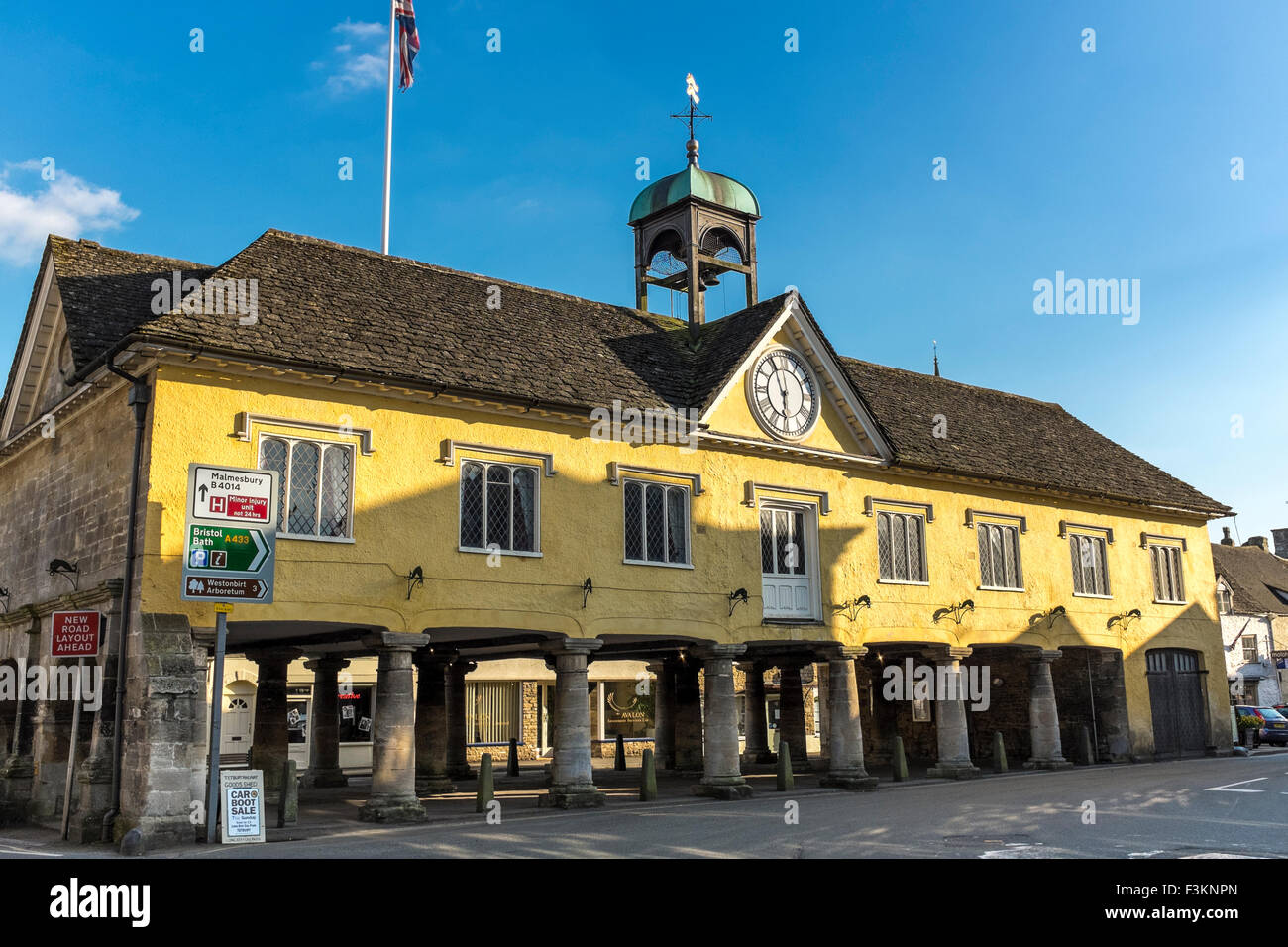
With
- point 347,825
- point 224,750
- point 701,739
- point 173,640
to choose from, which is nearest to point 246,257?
point 173,640

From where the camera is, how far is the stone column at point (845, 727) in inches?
975

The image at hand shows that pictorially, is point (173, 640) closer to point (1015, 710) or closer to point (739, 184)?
point (739, 184)

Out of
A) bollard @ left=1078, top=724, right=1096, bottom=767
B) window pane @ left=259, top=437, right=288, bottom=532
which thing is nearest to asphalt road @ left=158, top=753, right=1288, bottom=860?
window pane @ left=259, top=437, right=288, bottom=532

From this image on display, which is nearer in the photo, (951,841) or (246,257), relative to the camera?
(951,841)

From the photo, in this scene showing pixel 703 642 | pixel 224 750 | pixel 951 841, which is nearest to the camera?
pixel 951 841

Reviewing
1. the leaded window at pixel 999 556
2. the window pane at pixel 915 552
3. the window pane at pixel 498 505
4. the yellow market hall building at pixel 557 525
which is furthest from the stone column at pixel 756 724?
the window pane at pixel 498 505

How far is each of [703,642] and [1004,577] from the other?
1008 centimetres

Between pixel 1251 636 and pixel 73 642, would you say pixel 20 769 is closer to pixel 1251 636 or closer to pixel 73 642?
pixel 73 642

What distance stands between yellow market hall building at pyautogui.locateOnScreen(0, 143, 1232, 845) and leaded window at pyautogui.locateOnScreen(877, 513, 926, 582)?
0.07 meters

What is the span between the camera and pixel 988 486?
95.8 ft

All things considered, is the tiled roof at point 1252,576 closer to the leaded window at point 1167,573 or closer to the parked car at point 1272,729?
the parked car at point 1272,729

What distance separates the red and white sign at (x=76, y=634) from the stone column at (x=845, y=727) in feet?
48.3

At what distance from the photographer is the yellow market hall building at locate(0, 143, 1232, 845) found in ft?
58.6

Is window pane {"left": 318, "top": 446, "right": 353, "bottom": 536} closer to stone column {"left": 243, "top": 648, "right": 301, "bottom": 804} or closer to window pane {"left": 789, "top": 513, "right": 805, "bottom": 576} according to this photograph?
stone column {"left": 243, "top": 648, "right": 301, "bottom": 804}
